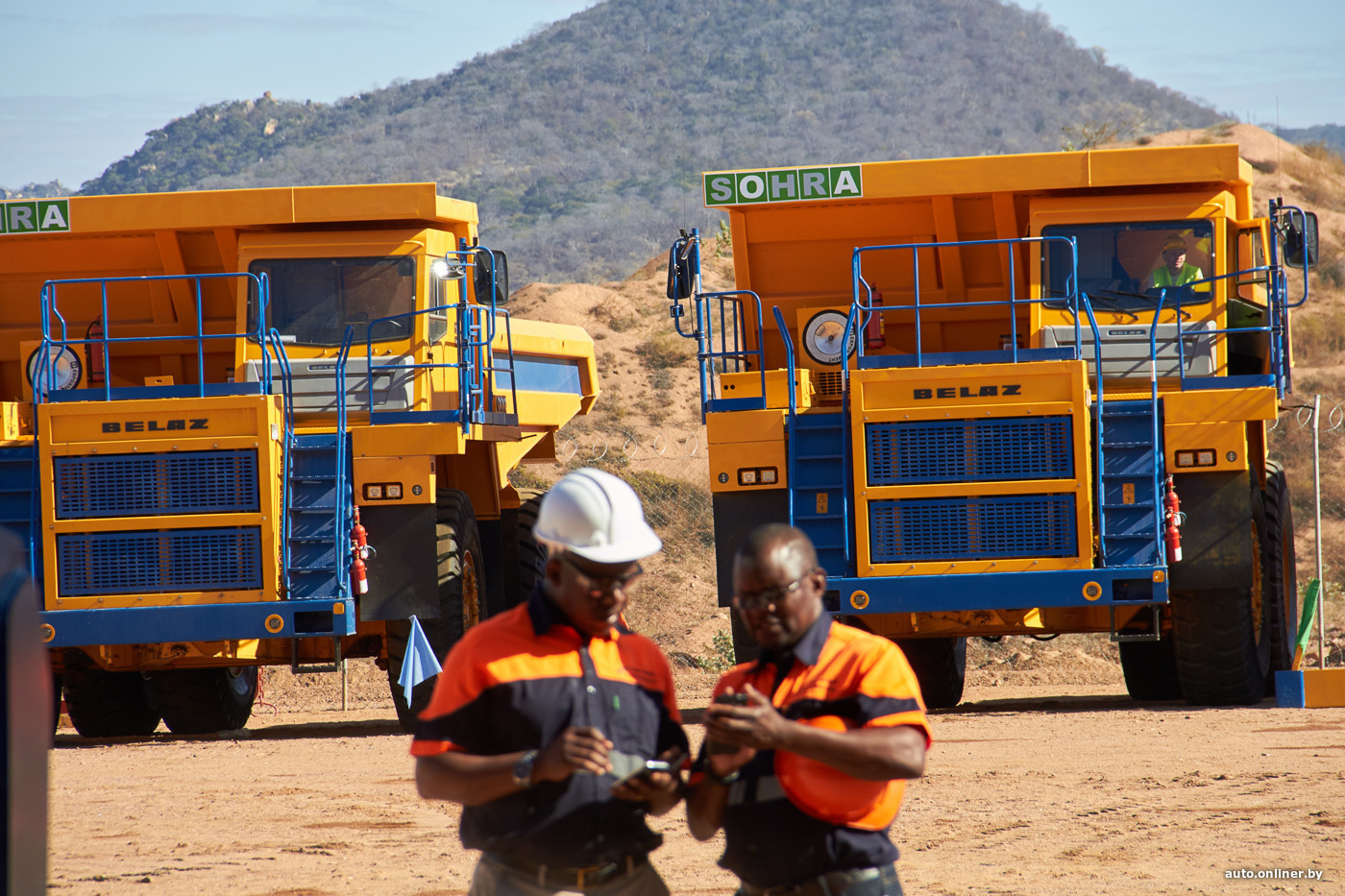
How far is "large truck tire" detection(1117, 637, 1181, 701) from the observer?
14.3m

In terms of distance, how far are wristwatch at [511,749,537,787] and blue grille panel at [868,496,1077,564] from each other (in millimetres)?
7528

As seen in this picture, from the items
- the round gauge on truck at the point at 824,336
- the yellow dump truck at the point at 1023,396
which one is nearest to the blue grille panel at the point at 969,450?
the yellow dump truck at the point at 1023,396

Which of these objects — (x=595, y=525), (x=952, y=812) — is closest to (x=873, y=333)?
(x=952, y=812)

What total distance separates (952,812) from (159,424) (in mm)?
5915

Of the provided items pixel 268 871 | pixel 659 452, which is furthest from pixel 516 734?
pixel 659 452

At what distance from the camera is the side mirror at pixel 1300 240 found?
38.7ft

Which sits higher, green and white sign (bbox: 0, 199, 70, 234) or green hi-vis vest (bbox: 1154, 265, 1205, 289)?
green and white sign (bbox: 0, 199, 70, 234)

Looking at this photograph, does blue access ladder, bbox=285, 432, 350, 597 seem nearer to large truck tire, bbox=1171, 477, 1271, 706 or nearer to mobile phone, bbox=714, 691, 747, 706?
large truck tire, bbox=1171, 477, 1271, 706

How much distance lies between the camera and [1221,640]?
37.3 ft

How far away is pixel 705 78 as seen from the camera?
8138 cm

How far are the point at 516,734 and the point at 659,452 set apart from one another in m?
27.4

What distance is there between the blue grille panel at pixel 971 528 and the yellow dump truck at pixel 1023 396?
14 mm

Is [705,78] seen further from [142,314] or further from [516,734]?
[516,734]

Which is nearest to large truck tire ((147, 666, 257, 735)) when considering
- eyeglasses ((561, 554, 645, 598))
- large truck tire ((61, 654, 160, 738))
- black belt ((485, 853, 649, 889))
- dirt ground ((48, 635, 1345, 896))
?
large truck tire ((61, 654, 160, 738))
